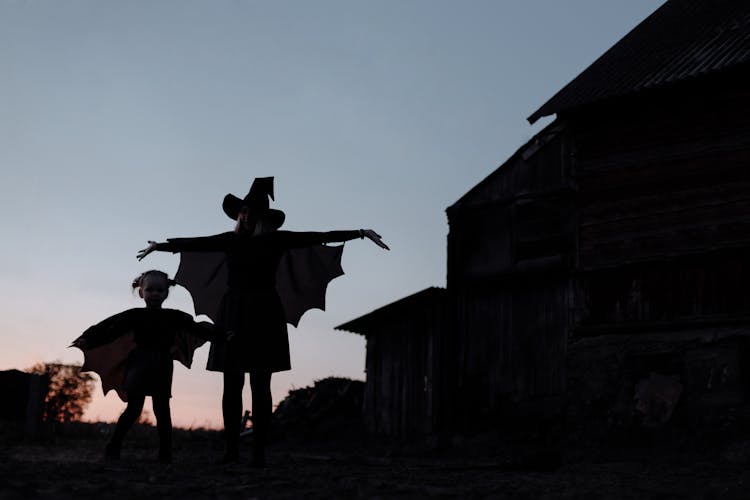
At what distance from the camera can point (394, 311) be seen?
57.2ft

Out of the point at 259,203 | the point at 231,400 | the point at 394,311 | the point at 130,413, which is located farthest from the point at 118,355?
the point at 394,311

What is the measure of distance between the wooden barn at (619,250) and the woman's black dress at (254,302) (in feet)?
24.3

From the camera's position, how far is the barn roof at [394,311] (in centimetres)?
1645

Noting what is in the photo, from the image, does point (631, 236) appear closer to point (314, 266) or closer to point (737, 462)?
point (737, 462)

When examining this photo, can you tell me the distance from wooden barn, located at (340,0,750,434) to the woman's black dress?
7.41m

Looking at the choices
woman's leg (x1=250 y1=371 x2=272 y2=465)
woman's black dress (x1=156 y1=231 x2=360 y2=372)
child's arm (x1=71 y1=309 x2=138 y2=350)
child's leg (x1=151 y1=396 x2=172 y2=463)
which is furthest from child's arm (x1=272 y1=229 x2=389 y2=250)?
child's leg (x1=151 y1=396 x2=172 y2=463)

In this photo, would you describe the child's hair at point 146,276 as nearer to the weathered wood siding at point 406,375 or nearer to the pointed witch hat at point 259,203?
the pointed witch hat at point 259,203

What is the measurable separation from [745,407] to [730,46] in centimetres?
520

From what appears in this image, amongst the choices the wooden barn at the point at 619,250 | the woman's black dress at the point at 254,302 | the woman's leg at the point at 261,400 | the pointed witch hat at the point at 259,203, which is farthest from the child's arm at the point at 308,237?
the wooden barn at the point at 619,250

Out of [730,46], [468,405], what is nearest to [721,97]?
[730,46]

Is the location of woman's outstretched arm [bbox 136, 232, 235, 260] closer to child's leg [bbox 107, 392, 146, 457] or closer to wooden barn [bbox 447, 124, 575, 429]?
child's leg [bbox 107, 392, 146, 457]

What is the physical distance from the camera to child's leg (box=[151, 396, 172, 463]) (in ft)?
23.0

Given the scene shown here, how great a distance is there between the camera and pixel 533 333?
47.7 feet

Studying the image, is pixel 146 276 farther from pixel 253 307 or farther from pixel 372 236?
pixel 372 236
